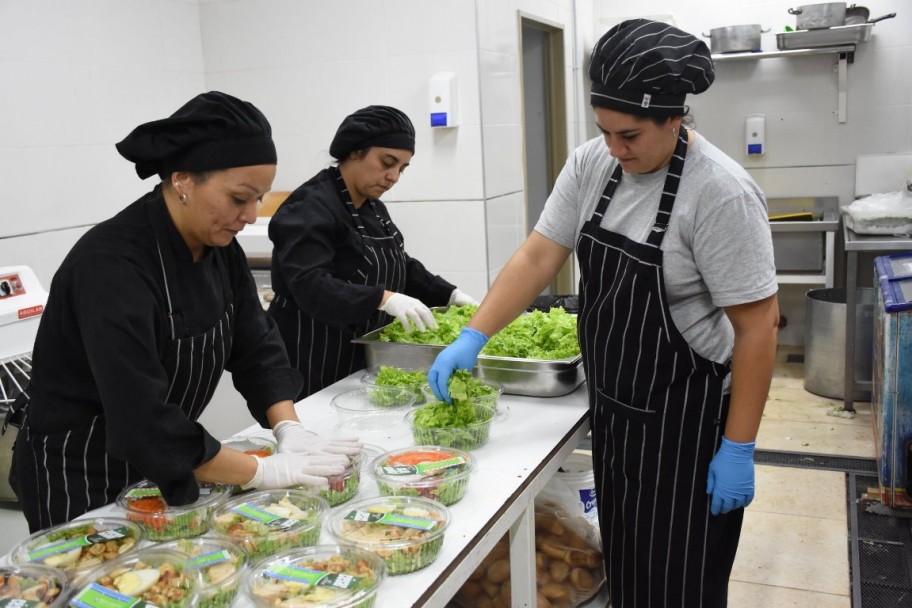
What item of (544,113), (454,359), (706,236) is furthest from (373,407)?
(544,113)

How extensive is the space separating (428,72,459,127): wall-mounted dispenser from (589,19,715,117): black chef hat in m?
2.40

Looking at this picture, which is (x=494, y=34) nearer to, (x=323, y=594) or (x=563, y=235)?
(x=563, y=235)

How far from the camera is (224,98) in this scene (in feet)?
5.27

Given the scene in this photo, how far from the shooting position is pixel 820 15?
16.7ft

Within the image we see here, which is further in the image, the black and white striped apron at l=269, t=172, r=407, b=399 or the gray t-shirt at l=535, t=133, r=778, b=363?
the black and white striped apron at l=269, t=172, r=407, b=399

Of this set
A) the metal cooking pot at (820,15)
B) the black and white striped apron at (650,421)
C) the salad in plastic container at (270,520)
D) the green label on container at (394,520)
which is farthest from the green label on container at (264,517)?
the metal cooking pot at (820,15)

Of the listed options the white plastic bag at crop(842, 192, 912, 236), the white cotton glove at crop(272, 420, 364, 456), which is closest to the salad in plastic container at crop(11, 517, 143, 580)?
the white cotton glove at crop(272, 420, 364, 456)

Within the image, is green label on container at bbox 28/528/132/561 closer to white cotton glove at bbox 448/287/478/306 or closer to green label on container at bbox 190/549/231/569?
green label on container at bbox 190/549/231/569

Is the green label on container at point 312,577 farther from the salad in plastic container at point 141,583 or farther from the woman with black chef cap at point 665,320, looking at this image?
the woman with black chef cap at point 665,320

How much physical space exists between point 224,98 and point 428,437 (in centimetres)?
91

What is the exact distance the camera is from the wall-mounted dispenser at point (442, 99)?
419 centimetres

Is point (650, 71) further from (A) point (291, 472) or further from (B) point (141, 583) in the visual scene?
(B) point (141, 583)

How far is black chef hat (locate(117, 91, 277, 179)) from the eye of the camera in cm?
156

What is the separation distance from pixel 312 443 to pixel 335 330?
1020 millimetres
